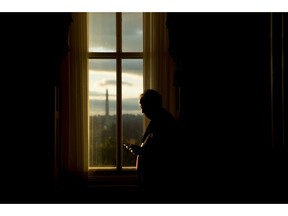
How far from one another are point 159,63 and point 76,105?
111cm

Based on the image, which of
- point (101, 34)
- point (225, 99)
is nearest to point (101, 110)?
point (101, 34)

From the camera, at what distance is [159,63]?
4.49 m

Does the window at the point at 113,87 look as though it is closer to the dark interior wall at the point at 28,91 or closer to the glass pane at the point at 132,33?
the glass pane at the point at 132,33

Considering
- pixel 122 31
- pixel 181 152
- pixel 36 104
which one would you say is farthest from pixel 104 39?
pixel 181 152

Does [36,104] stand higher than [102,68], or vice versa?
[102,68]

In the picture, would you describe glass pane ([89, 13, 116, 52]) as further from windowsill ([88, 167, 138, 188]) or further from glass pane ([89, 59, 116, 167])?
windowsill ([88, 167, 138, 188])

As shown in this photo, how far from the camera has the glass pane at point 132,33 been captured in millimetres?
4691

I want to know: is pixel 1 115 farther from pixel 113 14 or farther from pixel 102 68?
pixel 113 14

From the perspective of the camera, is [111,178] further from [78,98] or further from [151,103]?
[151,103]

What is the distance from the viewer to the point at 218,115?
3.87 meters

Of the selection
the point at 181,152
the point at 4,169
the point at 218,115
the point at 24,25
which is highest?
the point at 24,25

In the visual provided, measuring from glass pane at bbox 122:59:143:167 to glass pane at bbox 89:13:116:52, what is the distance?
30 centimetres

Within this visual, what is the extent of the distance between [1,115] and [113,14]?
6.20 feet

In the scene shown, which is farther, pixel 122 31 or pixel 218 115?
pixel 122 31
